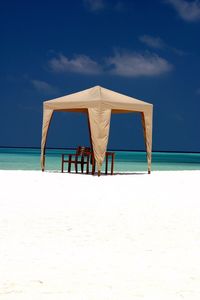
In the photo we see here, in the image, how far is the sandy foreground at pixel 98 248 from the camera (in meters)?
2.99

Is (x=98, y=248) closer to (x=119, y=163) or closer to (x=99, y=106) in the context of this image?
(x=99, y=106)

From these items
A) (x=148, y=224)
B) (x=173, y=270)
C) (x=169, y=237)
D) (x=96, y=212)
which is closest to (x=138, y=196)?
(x=96, y=212)

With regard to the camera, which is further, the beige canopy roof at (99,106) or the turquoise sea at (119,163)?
the turquoise sea at (119,163)

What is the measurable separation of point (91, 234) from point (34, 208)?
179 cm

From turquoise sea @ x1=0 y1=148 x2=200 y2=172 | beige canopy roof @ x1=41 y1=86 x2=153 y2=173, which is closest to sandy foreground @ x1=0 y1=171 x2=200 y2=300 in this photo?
beige canopy roof @ x1=41 y1=86 x2=153 y2=173

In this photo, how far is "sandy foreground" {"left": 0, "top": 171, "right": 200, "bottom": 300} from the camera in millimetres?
2994

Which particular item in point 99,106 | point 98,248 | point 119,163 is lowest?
point 119,163

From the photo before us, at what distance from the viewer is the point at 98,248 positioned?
13.5 ft

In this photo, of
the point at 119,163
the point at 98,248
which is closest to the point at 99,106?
the point at 98,248

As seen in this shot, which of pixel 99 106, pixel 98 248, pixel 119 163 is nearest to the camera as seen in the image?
pixel 98 248

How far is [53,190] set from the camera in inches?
342

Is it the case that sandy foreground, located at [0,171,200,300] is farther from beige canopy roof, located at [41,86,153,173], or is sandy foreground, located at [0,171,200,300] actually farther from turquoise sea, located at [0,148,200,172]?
turquoise sea, located at [0,148,200,172]

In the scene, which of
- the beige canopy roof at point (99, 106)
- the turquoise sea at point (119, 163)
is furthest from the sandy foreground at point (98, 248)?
the turquoise sea at point (119, 163)

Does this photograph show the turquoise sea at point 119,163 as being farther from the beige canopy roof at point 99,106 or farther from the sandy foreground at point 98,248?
the sandy foreground at point 98,248
